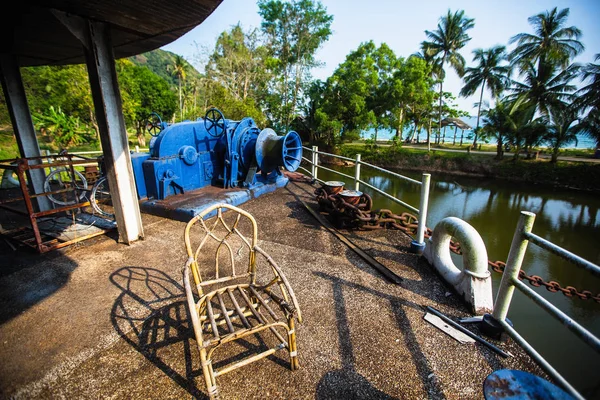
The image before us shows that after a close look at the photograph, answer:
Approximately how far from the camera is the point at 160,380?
1.82 m

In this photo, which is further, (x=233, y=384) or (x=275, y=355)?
(x=275, y=355)

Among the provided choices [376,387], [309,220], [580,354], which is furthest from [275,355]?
[580,354]

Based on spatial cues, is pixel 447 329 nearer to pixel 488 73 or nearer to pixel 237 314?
pixel 237 314

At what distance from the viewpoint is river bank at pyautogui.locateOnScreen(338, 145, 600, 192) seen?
691 inches

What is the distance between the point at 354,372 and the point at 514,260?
1340mm

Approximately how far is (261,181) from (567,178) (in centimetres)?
2128

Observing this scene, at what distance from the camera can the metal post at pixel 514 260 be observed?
6.10ft

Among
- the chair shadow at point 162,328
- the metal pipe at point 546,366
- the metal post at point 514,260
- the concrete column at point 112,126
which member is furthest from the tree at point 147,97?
the metal pipe at point 546,366

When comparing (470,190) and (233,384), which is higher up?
(233,384)

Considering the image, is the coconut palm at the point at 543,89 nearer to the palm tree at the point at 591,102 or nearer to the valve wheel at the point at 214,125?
the palm tree at the point at 591,102

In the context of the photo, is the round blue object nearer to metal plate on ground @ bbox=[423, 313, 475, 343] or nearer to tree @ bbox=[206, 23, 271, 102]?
metal plate on ground @ bbox=[423, 313, 475, 343]

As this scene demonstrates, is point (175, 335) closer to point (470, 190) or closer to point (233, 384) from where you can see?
point (233, 384)

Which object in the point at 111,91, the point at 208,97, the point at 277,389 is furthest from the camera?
the point at 208,97

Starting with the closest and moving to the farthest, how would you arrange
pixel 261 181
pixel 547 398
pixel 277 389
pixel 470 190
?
pixel 547 398
pixel 277 389
pixel 261 181
pixel 470 190
